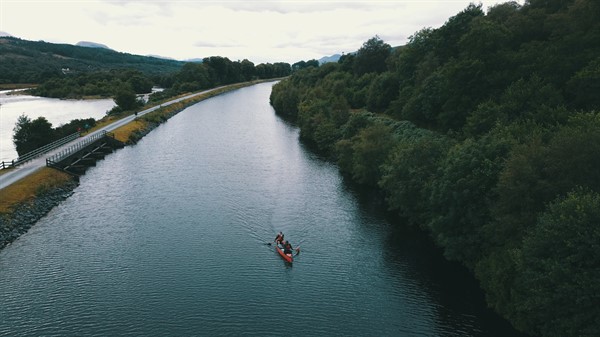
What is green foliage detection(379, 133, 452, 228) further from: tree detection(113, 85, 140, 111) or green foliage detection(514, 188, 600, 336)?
tree detection(113, 85, 140, 111)

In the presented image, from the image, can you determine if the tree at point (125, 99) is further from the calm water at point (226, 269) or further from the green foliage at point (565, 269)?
the green foliage at point (565, 269)

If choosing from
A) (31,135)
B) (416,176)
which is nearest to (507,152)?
(416,176)

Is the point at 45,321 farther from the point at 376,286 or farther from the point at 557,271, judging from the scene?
the point at 557,271

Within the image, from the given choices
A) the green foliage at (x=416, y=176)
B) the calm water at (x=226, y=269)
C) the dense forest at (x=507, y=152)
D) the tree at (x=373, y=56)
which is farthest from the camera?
the tree at (x=373, y=56)

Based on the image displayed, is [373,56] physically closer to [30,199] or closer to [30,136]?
[30,136]

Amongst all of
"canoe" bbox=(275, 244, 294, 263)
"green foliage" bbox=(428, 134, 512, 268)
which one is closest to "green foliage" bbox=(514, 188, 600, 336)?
"green foliage" bbox=(428, 134, 512, 268)

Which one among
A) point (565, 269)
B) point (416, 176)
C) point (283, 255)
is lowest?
point (283, 255)

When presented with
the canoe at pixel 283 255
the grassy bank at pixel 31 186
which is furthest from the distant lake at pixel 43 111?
the canoe at pixel 283 255

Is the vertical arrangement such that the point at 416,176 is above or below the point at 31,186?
above
